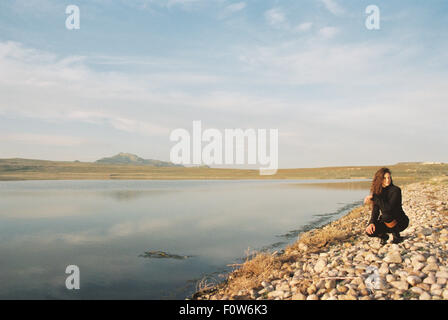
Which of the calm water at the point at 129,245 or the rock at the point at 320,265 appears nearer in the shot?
the rock at the point at 320,265

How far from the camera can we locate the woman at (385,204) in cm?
685

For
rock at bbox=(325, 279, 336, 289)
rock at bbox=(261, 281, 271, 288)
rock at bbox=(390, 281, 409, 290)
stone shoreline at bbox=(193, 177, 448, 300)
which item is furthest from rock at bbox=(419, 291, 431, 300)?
rock at bbox=(261, 281, 271, 288)

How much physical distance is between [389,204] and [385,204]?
79 mm

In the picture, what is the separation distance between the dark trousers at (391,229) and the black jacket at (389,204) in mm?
130

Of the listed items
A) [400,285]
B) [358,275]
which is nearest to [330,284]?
[358,275]

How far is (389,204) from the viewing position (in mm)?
6895

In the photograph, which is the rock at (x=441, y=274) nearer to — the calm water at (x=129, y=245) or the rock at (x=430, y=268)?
the rock at (x=430, y=268)

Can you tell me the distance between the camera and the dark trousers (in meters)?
7.09

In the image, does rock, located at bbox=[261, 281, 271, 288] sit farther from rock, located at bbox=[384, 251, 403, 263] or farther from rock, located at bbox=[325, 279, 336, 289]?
rock, located at bbox=[384, 251, 403, 263]

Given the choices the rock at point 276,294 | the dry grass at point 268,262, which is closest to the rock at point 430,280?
the rock at point 276,294

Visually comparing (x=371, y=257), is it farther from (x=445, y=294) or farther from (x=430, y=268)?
(x=445, y=294)

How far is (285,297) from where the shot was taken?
5609 mm

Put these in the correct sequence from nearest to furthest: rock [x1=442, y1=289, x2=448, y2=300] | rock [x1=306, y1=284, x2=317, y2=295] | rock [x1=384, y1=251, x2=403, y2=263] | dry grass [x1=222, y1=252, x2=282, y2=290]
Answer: rock [x1=442, y1=289, x2=448, y2=300] < rock [x1=306, y1=284, x2=317, y2=295] < rock [x1=384, y1=251, x2=403, y2=263] < dry grass [x1=222, y1=252, x2=282, y2=290]

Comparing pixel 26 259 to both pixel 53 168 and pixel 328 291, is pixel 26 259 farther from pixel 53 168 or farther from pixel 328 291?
pixel 53 168
